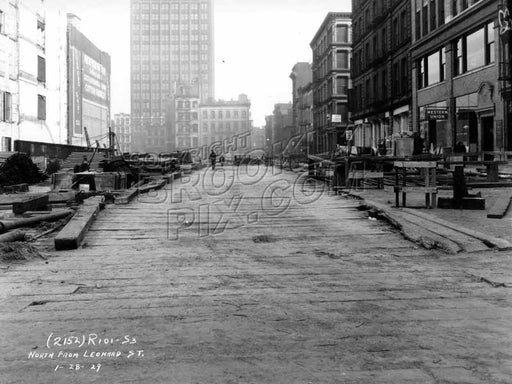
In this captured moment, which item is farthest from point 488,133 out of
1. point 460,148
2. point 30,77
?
point 30,77

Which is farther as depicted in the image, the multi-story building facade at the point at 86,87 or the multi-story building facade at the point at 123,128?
the multi-story building facade at the point at 123,128

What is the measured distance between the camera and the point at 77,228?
28.5ft

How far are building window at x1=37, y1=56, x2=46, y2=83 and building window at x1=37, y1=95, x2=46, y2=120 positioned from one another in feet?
5.36

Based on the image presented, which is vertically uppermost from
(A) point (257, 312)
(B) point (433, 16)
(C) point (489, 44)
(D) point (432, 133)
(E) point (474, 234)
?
(B) point (433, 16)

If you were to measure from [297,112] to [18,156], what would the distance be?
3121 inches

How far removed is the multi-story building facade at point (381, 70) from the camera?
39906 millimetres

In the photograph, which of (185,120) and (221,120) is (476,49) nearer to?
(221,120)

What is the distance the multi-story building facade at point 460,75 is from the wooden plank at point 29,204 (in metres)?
19.7

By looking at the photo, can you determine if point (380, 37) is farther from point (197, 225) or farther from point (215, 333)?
point (215, 333)

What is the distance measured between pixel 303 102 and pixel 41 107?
169ft

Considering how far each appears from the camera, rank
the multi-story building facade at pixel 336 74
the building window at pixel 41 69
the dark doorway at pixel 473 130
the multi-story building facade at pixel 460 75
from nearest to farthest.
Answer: the multi-story building facade at pixel 460 75, the dark doorway at pixel 473 130, the building window at pixel 41 69, the multi-story building facade at pixel 336 74

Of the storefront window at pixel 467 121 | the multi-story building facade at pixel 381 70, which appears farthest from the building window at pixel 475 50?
the multi-story building facade at pixel 381 70

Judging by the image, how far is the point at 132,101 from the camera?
177 metres

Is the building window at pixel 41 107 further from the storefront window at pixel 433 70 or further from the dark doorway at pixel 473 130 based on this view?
the dark doorway at pixel 473 130
